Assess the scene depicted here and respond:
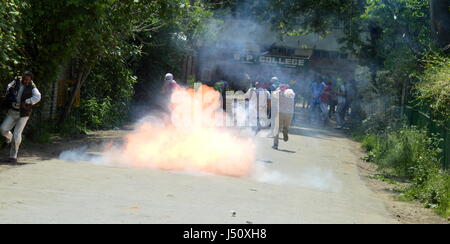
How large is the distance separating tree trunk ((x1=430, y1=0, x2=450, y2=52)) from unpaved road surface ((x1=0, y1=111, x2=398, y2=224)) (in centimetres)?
393

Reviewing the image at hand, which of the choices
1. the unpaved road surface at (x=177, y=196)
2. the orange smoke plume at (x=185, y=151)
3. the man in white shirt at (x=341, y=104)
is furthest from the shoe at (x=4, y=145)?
the man in white shirt at (x=341, y=104)

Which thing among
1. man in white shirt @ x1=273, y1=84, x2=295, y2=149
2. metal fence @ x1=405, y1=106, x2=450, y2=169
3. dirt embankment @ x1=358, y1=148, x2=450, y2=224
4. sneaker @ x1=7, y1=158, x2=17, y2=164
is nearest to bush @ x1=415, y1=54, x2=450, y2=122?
metal fence @ x1=405, y1=106, x2=450, y2=169

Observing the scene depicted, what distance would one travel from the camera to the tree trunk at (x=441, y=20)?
15.1 meters

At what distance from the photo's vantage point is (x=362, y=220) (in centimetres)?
879

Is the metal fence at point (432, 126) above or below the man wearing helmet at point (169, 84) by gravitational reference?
below

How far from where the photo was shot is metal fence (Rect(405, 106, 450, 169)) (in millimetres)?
12664

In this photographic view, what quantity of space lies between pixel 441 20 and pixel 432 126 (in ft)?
8.08

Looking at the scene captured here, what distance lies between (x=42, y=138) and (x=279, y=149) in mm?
6035

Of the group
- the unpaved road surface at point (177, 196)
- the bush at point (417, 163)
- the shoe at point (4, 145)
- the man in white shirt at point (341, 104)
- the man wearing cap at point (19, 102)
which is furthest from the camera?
the man in white shirt at point (341, 104)

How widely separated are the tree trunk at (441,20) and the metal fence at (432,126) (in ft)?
5.56

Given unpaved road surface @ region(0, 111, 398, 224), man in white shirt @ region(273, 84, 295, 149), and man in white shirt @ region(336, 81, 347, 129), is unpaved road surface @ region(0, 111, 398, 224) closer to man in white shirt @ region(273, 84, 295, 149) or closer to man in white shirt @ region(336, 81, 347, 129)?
man in white shirt @ region(273, 84, 295, 149)

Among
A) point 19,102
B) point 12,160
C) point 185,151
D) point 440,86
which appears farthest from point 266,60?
point 12,160

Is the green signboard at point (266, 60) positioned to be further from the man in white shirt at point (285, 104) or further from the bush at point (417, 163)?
the man in white shirt at point (285, 104)

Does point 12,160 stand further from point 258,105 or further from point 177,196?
point 258,105
